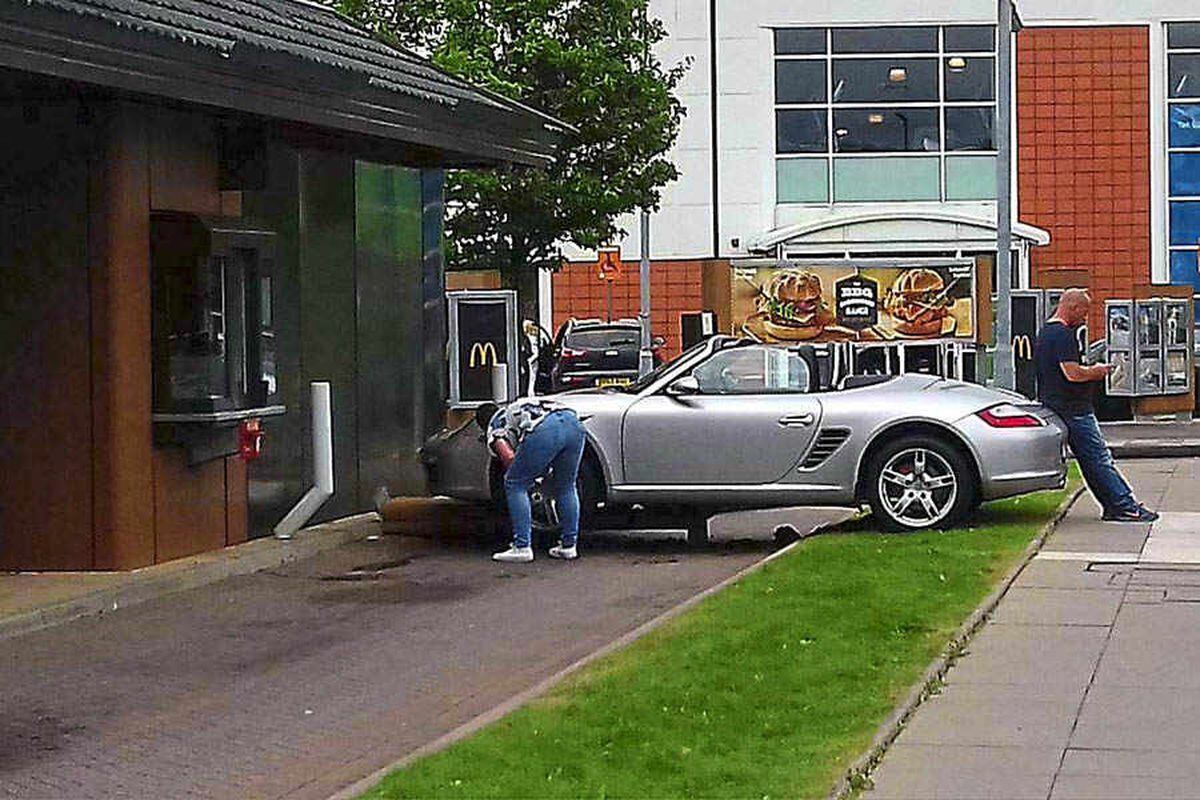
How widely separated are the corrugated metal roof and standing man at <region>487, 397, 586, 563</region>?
2.41 metres

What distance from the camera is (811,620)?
35.3ft

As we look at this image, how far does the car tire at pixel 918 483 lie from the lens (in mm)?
14898

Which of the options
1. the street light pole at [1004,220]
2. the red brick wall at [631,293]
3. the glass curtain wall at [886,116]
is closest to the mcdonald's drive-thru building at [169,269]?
the street light pole at [1004,220]

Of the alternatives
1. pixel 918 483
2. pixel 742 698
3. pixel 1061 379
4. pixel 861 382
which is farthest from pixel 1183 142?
pixel 742 698

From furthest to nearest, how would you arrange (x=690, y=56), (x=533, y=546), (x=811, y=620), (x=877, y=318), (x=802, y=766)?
(x=690, y=56)
(x=877, y=318)
(x=533, y=546)
(x=811, y=620)
(x=802, y=766)

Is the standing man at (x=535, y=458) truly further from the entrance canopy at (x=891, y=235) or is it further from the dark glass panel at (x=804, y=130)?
the dark glass panel at (x=804, y=130)

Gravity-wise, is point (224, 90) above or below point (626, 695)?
above

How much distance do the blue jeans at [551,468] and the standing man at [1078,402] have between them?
11.1 ft

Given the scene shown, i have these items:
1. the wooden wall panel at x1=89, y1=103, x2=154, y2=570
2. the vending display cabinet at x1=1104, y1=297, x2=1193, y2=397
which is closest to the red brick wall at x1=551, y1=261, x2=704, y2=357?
the vending display cabinet at x1=1104, y1=297, x2=1193, y2=397

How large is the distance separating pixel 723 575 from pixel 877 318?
42.4ft

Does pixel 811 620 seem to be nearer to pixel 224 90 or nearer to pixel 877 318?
pixel 224 90

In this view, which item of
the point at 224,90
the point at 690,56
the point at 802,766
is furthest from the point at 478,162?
the point at 690,56

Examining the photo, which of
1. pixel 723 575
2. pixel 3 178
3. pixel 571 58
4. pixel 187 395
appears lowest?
pixel 723 575

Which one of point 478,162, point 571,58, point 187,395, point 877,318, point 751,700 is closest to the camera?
point 751,700
